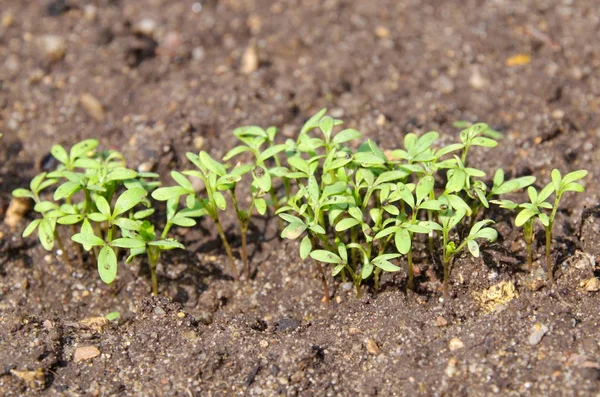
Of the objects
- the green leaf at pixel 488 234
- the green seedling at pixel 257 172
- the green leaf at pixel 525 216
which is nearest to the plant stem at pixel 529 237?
the green leaf at pixel 525 216

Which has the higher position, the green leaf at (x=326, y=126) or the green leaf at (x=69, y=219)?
the green leaf at (x=326, y=126)

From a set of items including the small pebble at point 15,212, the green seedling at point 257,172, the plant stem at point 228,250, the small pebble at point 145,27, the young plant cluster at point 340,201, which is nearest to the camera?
the young plant cluster at point 340,201

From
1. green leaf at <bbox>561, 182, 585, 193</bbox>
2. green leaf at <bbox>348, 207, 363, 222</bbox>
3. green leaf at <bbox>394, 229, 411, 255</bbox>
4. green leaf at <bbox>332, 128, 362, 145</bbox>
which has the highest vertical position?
green leaf at <bbox>332, 128, 362, 145</bbox>

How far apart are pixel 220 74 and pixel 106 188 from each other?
57.6 inches

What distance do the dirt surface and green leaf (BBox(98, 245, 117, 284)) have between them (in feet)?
0.94

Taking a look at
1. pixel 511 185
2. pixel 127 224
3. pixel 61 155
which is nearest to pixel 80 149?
pixel 61 155

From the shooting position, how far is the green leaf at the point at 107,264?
2.88m

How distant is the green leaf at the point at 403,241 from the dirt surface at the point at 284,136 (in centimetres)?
38

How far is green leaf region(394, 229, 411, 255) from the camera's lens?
2.74 meters

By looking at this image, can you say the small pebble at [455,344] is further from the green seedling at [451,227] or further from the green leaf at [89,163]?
the green leaf at [89,163]

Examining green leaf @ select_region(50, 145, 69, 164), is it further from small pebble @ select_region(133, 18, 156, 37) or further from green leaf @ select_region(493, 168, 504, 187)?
green leaf @ select_region(493, 168, 504, 187)

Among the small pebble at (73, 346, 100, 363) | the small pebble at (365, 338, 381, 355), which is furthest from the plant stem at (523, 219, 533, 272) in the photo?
the small pebble at (73, 346, 100, 363)

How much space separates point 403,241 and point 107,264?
1189 mm

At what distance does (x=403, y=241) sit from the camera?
277 cm
